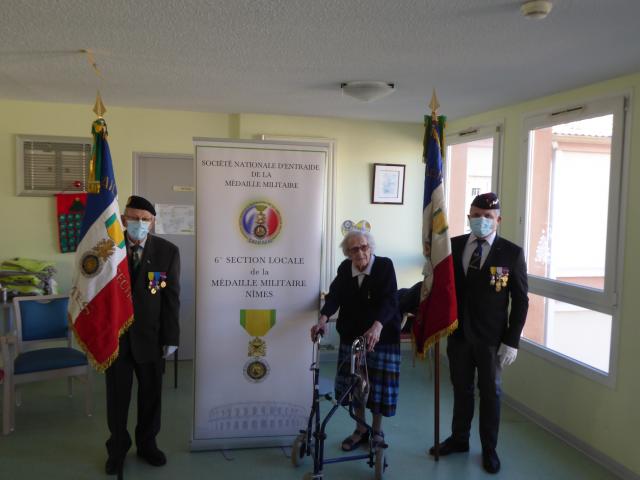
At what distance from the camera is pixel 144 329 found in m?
2.96

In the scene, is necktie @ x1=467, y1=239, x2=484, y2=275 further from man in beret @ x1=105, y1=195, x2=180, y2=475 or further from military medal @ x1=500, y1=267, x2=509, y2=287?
man in beret @ x1=105, y1=195, x2=180, y2=475

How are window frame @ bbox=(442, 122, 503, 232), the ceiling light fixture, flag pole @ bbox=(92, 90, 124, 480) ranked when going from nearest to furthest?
flag pole @ bbox=(92, 90, 124, 480), the ceiling light fixture, window frame @ bbox=(442, 122, 503, 232)

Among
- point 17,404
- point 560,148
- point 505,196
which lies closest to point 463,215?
point 505,196

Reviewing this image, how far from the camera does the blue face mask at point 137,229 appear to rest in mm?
2984

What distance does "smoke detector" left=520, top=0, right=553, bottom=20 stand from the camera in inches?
81.3

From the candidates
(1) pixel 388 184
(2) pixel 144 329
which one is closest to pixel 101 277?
(2) pixel 144 329

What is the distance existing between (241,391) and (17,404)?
1897mm

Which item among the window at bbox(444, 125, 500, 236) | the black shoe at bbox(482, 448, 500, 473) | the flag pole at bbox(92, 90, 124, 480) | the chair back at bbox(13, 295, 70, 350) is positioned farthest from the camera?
the window at bbox(444, 125, 500, 236)

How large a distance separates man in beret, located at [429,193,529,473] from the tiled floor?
32cm

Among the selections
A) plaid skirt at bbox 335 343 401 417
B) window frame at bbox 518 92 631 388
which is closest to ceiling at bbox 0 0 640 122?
window frame at bbox 518 92 631 388

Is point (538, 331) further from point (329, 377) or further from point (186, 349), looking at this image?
point (186, 349)

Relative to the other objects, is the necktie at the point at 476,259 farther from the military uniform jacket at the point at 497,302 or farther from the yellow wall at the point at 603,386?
the yellow wall at the point at 603,386

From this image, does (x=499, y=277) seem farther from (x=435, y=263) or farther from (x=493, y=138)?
(x=493, y=138)

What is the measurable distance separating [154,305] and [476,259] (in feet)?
6.08
